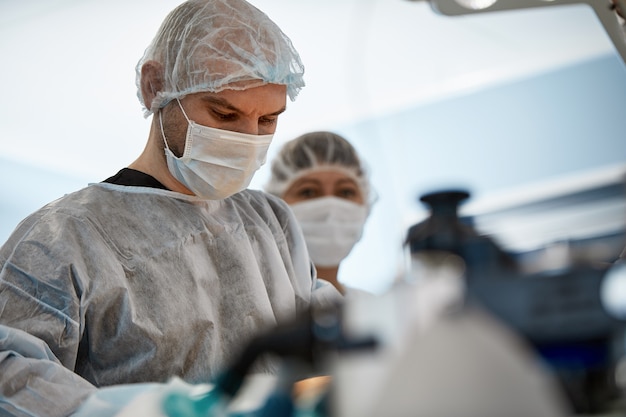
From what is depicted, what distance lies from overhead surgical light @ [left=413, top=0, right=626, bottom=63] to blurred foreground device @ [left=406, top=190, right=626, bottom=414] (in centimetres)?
69

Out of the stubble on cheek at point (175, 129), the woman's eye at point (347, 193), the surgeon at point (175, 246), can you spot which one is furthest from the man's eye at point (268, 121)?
the woman's eye at point (347, 193)

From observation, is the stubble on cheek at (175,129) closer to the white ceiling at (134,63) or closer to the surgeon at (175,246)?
the surgeon at (175,246)

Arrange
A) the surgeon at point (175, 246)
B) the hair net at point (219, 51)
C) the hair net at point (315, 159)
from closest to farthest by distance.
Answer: the surgeon at point (175, 246) < the hair net at point (219, 51) < the hair net at point (315, 159)

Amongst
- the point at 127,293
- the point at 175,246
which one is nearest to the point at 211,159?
the point at 175,246

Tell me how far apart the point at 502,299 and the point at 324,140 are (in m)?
2.42

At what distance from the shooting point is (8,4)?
12.4ft

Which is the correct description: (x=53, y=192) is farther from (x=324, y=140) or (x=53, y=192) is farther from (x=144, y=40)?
(x=324, y=140)

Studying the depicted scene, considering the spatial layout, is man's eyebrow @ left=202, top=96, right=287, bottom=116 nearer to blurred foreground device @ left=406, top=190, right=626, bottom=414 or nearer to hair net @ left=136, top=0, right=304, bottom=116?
hair net @ left=136, top=0, right=304, bottom=116

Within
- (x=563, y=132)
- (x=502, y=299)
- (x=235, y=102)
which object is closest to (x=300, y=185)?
(x=235, y=102)

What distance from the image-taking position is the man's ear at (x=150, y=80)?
1.61 metres

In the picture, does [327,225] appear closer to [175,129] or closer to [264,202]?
[264,202]

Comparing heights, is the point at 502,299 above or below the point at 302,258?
above

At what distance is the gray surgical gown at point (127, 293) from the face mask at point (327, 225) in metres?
1.10

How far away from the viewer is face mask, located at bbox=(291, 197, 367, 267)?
9.00 ft
